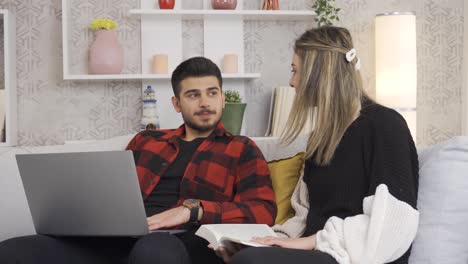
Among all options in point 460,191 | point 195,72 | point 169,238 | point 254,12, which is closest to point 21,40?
point 254,12

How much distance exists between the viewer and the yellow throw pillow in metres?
2.22

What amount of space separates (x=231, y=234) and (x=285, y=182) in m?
0.60

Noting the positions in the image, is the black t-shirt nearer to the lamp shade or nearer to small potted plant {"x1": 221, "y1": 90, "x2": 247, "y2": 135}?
small potted plant {"x1": 221, "y1": 90, "x2": 247, "y2": 135}

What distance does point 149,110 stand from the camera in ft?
11.7

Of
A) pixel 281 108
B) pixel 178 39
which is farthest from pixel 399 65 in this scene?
pixel 178 39

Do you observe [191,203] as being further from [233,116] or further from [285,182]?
[233,116]

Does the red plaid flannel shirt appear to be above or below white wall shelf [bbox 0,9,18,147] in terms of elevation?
below

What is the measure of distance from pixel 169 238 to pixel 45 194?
36cm

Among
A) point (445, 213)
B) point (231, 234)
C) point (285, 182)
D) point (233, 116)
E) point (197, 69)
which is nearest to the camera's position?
point (231, 234)

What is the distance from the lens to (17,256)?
74.5 inches

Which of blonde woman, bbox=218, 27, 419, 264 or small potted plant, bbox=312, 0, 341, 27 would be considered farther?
small potted plant, bbox=312, 0, 341, 27

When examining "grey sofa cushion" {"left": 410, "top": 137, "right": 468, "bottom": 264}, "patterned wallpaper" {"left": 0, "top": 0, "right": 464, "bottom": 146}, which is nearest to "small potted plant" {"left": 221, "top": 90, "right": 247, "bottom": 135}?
"patterned wallpaper" {"left": 0, "top": 0, "right": 464, "bottom": 146}

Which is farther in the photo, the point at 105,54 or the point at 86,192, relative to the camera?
the point at 105,54

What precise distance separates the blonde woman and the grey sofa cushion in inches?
3.1
